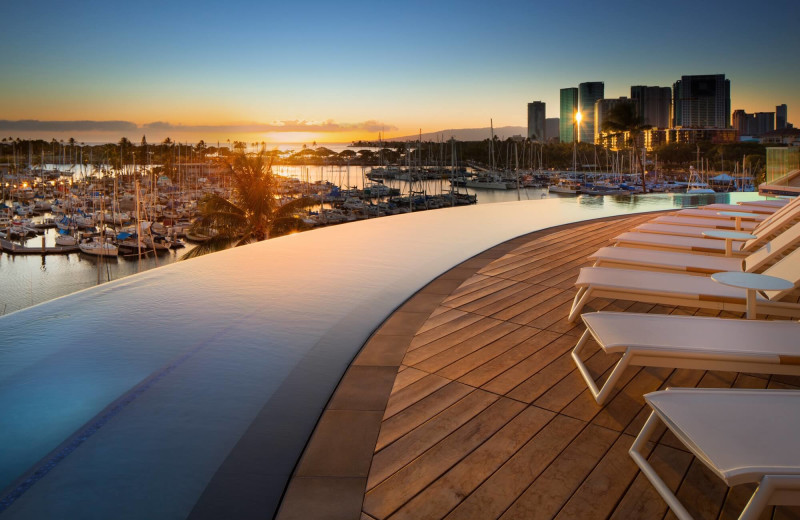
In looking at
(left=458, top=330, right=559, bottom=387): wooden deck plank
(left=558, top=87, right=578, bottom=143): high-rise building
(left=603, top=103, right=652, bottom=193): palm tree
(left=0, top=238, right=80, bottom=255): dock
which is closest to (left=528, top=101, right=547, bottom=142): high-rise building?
(left=558, top=87, right=578, bottom=143): high-rise building

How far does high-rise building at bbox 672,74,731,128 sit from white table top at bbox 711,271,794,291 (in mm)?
94246

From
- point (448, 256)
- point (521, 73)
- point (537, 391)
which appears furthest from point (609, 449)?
point (521, 73)

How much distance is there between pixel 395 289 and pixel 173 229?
128ft

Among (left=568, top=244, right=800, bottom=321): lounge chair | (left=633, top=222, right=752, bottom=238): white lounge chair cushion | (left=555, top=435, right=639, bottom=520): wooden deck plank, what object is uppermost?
(left=633, top=222, right=752, bottom=238): white lounge chair cushion

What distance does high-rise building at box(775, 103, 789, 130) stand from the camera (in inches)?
2272

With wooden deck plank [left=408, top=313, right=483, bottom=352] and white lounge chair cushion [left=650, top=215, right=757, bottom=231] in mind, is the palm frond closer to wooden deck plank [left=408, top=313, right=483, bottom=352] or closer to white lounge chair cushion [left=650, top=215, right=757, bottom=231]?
white lounge chair cushion [left=650, top=215, right=757, bottom=231]

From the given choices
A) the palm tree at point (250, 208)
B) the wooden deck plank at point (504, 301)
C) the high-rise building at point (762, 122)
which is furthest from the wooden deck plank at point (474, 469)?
the high-rise building at point (762, 122)

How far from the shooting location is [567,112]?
66312mm

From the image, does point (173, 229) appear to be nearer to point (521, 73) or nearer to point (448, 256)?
point (521, 73)

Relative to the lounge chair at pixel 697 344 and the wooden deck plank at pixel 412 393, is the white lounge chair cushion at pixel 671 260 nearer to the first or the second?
the lounge chair at pixel 697 344

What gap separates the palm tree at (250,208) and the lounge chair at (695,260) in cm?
1316

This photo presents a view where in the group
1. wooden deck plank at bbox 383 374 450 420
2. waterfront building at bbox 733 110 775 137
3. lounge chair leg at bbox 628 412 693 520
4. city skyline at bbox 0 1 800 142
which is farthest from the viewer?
waterfront building at bbox 733 110 775 137

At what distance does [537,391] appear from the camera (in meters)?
2.32

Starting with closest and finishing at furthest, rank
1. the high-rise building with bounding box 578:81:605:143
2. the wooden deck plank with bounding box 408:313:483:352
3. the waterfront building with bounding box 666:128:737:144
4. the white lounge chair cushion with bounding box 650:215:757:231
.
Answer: the wooden deck plank with bounding box 408:313:483:352 → the white lounge chair cushion with bounding box 650:215:757:231 → the high-rise building with bounding box 578:81:605:143 → the waterfront building with bounding box 666:128:737:144
